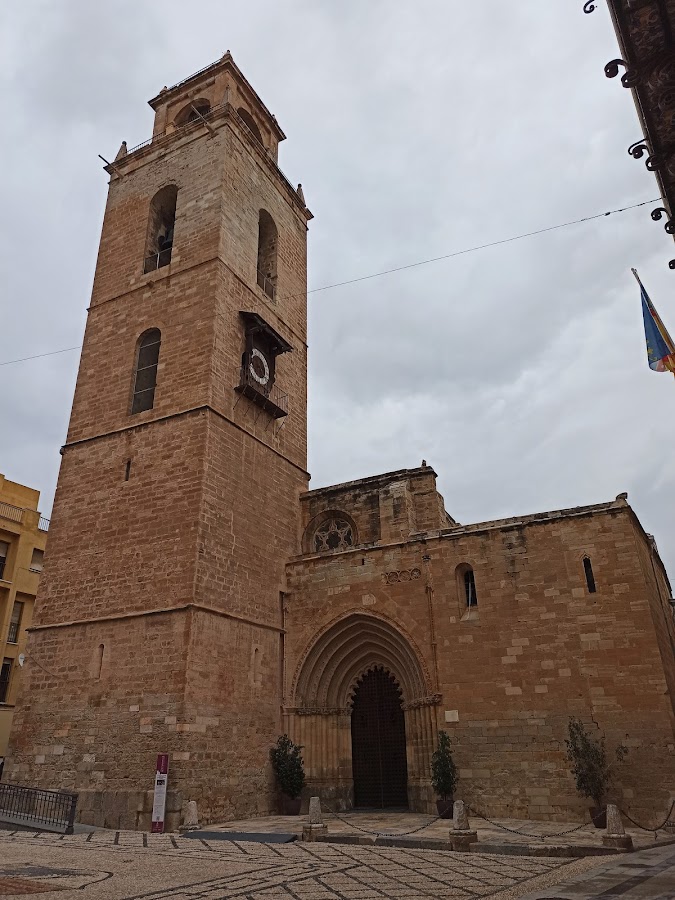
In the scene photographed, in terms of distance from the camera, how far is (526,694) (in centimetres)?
1240

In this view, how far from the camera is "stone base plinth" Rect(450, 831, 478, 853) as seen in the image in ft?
28.3

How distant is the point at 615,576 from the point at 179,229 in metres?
13.6

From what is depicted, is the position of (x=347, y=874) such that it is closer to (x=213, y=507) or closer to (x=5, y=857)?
(x=5, y=857)

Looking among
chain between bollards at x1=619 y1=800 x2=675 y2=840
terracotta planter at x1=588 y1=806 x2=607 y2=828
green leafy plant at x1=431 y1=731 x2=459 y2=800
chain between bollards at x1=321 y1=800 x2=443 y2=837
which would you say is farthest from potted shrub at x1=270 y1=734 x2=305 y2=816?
chain between bollards at x1=619 y1=800 x2=675 y2=840

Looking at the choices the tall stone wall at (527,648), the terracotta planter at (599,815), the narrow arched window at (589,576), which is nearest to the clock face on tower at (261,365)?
the tall stone wall at (527,648)

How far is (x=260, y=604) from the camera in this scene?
Answer: 14.7 meters

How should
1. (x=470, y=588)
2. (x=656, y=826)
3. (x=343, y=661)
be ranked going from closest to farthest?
(x=656, y=826), (x=470, y=588), (x=343, y=661)

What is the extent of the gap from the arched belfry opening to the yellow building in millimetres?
13355

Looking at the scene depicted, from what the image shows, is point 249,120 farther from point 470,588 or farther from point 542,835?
point 542,835

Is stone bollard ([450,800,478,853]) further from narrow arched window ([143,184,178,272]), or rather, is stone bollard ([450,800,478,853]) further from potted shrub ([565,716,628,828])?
narrow arched window ([143,184,178,272])

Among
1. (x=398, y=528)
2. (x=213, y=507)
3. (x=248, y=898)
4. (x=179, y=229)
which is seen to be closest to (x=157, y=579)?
(x=213, y=507)

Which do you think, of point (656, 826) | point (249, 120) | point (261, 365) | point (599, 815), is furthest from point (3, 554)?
point (656, 826)

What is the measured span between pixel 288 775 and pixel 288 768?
0.13 meters

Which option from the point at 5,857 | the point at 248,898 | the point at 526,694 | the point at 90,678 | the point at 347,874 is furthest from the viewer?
the point at 90,678
